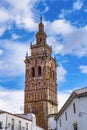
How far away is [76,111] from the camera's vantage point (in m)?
38.2

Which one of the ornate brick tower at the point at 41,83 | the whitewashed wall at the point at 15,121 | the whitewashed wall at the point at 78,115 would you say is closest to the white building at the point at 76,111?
the whitewashed wall at the point at 78,115

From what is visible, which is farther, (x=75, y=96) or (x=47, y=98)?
(x=47, y=98)

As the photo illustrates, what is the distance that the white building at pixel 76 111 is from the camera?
36406 mm

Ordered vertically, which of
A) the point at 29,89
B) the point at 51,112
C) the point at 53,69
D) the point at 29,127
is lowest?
the point at 29,127

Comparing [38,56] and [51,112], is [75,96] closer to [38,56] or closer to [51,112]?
[51,112]

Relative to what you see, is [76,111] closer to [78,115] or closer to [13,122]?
[78,115]

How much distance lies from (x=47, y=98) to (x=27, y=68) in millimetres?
11539

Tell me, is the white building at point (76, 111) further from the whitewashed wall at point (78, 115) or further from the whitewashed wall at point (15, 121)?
the whitewashed wall at point (15, 121)

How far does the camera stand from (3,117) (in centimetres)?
5838

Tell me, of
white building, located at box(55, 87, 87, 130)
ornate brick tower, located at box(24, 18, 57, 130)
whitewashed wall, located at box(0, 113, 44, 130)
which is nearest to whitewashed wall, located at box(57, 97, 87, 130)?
white building, located at box(55, 87, 87, 130)

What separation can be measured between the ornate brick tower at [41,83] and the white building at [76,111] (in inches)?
1602

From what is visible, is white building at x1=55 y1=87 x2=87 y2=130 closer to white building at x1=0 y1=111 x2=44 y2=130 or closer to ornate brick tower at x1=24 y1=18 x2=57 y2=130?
white building at x1=0 y1=111 x2=44 y2=130

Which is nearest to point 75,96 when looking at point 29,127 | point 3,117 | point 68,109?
point 68,109

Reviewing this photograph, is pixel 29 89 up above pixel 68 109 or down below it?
above
